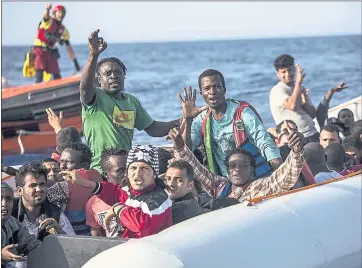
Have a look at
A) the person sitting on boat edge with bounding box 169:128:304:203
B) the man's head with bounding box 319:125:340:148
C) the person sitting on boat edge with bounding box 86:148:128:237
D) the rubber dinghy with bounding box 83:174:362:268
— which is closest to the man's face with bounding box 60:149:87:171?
the person sitting on boat edge with bounding box 86:148:128:237

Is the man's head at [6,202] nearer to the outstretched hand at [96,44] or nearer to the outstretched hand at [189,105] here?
the outstretched hand at [96,44]

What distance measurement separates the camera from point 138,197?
14.8 ft

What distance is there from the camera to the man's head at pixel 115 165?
5168 mm

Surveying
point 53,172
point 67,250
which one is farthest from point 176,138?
point 67,250

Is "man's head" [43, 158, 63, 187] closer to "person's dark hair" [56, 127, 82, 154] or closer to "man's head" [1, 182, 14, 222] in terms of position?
"person's dark hair" [56, 127, 82, 154]

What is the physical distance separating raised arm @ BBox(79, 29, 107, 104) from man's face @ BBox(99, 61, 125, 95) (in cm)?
14

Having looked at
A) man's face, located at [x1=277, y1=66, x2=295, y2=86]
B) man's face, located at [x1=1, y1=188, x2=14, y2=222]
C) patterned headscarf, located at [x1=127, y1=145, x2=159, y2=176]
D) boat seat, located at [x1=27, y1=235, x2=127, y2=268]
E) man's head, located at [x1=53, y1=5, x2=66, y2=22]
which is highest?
man's head, located at [x1=53, y1=5, x2=66, y2=22]

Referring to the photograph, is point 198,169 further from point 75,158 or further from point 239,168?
point 75,158

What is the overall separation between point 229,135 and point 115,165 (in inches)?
32.7

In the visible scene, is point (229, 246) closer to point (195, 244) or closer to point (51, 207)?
point (195, 244)

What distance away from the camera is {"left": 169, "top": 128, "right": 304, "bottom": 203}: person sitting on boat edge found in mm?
5066

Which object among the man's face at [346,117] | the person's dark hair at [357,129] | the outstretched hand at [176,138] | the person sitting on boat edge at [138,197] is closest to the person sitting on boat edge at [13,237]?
the person sitting on boat edge at [138,197]

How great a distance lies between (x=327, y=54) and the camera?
36.7 m

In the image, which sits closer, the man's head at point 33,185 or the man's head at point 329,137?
the man's head at point 33,185
